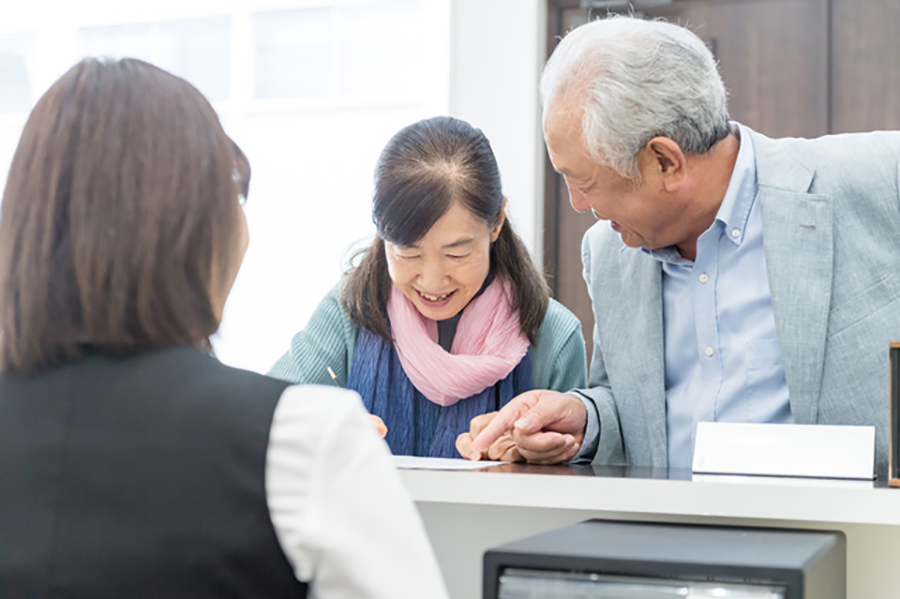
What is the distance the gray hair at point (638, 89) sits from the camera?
138cm

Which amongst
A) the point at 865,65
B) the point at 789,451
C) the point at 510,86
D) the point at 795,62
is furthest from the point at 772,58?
the point at 789,451

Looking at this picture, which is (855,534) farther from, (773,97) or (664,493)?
(773,97)

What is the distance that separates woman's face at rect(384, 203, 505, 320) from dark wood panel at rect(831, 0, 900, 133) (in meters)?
1.55

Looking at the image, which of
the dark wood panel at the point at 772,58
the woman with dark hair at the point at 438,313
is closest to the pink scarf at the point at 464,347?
the woman with dark hair at the point at 438,313

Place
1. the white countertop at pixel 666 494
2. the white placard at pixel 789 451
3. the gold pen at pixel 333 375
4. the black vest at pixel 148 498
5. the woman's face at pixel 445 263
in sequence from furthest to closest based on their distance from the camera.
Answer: the gold pen at pixel 333 375
the woman's face at pixel 445 263
the white placard at pixel 789 451
the white countertop at pixel 666 494
the black vest at pixel 148 498

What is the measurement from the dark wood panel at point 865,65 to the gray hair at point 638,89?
1522 mm

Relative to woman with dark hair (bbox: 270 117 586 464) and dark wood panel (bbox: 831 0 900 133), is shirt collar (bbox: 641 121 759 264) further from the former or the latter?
dark wood panel (bbox: 831 0 900 133)

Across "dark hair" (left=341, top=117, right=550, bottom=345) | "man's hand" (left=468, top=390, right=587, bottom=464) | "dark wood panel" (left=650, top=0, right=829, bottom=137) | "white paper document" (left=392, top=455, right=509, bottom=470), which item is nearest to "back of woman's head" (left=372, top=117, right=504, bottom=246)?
"dark hair" (left=341, top=117, right=550, bottom=345)

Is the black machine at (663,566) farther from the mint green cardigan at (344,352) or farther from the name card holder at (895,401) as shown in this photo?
the mint green cardigan at (344,352)

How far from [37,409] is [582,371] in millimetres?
1261

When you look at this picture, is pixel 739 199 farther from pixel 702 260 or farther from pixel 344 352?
pixel 344 352

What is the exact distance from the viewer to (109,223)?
0.66 m

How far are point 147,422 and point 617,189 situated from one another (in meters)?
0.99

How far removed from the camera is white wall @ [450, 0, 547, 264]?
9.66ft
